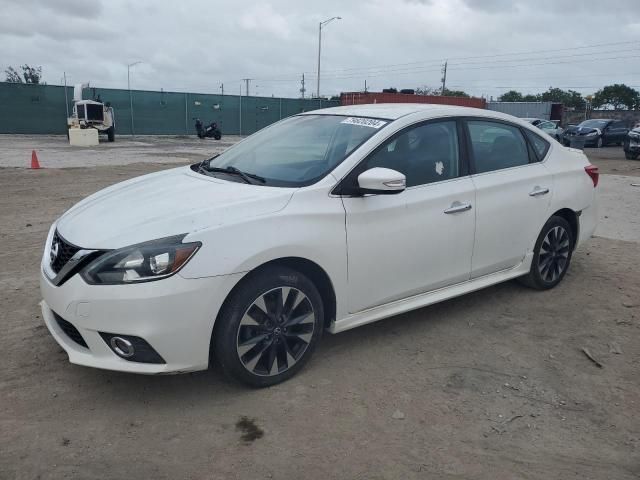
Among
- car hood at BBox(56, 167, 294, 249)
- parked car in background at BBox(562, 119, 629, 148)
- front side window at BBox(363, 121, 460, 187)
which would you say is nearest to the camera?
car hood at BBox(56, 167, 294, 249)

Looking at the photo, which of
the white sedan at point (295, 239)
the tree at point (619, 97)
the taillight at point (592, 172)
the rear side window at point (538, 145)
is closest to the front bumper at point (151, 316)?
the white sedan at point (295, 239)

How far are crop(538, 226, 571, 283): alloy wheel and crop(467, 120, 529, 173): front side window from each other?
2.42ft

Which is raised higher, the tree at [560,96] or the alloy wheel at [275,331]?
the tree at [560,96]

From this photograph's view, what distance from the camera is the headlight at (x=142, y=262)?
2.89 m

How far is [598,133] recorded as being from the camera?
28.4 m

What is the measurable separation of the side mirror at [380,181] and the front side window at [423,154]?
0.22m

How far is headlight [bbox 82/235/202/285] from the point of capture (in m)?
2.89

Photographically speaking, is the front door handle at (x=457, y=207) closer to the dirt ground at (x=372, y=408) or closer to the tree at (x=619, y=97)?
the dirt ground at (x=372, y=408)

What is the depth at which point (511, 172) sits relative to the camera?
458 cm

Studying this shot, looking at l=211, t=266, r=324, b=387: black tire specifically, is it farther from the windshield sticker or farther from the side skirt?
the windshield sticker

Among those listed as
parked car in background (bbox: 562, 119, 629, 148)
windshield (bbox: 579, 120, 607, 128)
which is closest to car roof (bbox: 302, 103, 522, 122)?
parked car in background (bbox: 562, 119, 629, 148)

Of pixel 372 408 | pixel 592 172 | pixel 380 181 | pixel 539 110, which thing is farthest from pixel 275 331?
pixel 539 110

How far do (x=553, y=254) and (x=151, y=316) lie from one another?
3.70 meters

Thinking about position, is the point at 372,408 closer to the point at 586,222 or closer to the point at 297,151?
the point at 297,151
